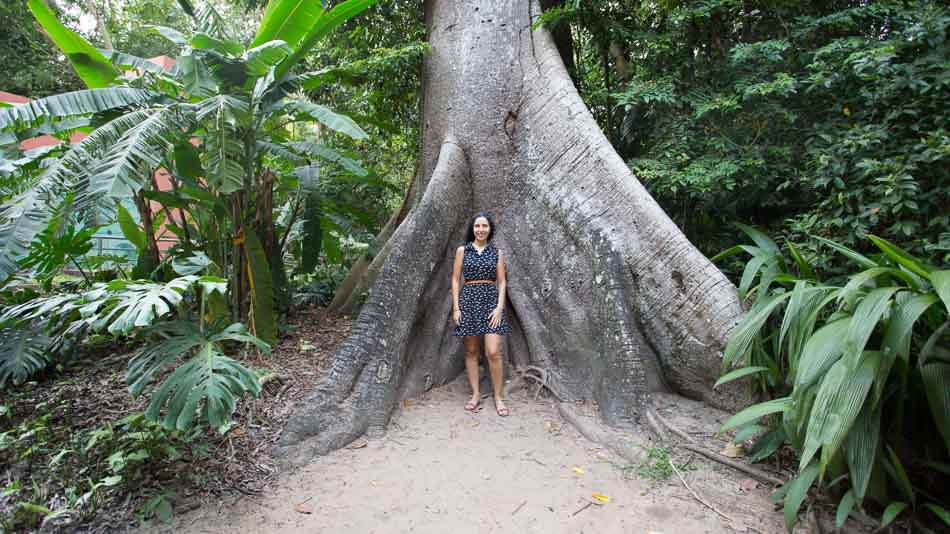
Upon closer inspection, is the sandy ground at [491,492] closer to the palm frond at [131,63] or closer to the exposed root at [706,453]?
the exposed root at [706,453]

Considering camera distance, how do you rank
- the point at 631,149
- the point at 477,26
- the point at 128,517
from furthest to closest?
the point at 631,149 < the point at 477,26 < the point at 128,517

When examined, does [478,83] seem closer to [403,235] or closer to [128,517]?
[403,235]

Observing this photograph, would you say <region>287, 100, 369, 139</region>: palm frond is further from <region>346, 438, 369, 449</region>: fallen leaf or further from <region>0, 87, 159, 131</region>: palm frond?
<region>346, 438, 369, 449</region>: fallen leaf

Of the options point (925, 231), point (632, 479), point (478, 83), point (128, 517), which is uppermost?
point (478, 83)

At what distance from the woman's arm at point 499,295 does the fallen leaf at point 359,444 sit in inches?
48.7

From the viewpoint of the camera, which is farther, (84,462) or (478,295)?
(478,295)

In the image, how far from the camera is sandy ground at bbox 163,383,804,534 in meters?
2.60

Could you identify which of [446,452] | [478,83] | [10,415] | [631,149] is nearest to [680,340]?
[446,452]

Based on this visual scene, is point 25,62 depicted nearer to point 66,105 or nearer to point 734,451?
point 66,105

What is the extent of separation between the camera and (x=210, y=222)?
438 centimetres

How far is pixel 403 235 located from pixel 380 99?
2504 mm

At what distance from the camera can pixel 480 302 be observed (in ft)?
12.9

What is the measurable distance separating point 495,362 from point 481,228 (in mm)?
1036

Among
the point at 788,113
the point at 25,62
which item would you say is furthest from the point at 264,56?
the point at 25,62
